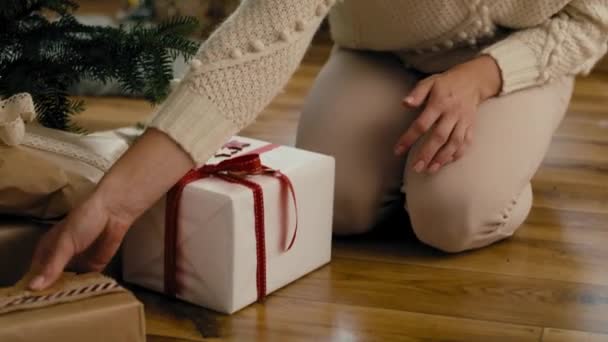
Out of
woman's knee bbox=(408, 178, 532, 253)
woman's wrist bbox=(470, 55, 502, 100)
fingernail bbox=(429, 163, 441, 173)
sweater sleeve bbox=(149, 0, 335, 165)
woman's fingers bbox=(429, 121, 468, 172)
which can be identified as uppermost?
sweater sleeve bbox=(149, 0, 335, 165)

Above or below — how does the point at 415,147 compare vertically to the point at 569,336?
above

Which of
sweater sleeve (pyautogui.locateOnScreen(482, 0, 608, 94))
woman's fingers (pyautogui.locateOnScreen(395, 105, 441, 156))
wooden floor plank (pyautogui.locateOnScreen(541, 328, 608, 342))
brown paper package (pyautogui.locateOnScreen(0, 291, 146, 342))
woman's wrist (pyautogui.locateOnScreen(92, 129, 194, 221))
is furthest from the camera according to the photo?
sweater sleeve (pyautogui.locateOnScreen(482, 0, 608, 94))

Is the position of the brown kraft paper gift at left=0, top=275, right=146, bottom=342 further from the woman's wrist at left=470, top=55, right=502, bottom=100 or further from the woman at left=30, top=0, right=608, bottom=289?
the woman's wrist at left=470, top=55, right=502, bottom=100

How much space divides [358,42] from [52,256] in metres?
0.72

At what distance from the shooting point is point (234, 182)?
129 centimetres

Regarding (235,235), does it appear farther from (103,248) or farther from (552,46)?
(552,46)

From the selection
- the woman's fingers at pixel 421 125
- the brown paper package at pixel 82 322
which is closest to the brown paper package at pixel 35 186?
the brown paper package at pixel 82 322

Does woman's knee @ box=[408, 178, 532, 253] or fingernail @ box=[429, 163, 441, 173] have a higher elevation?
fingernail @ box=[429, 163, 441, 173]

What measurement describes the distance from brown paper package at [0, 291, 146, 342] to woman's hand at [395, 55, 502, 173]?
49 cm

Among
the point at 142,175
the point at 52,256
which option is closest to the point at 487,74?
the point at 142,175

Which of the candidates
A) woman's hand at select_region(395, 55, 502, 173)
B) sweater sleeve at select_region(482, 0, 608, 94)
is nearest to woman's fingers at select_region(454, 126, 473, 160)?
woman's hand at select_region(395, 55, 502, 173)

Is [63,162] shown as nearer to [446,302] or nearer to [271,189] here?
[271,189]

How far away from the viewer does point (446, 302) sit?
4.38 feet

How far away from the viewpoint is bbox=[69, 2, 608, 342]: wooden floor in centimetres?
125
